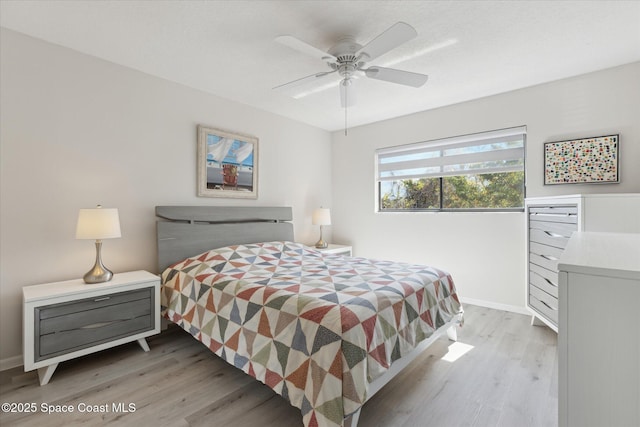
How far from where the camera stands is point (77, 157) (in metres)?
2.46

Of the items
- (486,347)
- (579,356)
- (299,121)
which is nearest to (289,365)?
(579,356)

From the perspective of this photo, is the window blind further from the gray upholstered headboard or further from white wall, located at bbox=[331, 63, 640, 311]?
the gray upholstered headboard

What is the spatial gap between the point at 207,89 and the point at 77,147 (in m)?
1.33

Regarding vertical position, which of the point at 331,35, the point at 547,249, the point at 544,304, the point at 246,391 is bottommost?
the point at 246,391

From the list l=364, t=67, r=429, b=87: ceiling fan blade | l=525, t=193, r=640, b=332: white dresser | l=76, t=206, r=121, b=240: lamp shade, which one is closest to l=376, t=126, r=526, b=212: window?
l=525, t=193, r=640, b=332: white dresser

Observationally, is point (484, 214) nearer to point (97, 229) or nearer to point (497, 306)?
point (497, 306)

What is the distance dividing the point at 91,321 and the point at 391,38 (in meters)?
2.77

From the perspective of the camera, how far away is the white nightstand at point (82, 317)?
1.95 m

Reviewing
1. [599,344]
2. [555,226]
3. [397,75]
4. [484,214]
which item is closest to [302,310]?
[599,344]

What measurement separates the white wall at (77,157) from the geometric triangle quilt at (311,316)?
0.73 m

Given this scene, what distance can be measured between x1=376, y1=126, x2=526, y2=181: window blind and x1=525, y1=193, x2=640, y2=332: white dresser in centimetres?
69

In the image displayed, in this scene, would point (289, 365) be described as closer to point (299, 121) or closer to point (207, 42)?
point (207, 42)

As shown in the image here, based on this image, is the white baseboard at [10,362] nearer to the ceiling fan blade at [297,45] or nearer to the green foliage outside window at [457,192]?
the ceiling fan blade at [297,45]

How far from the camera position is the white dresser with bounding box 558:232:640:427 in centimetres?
62
